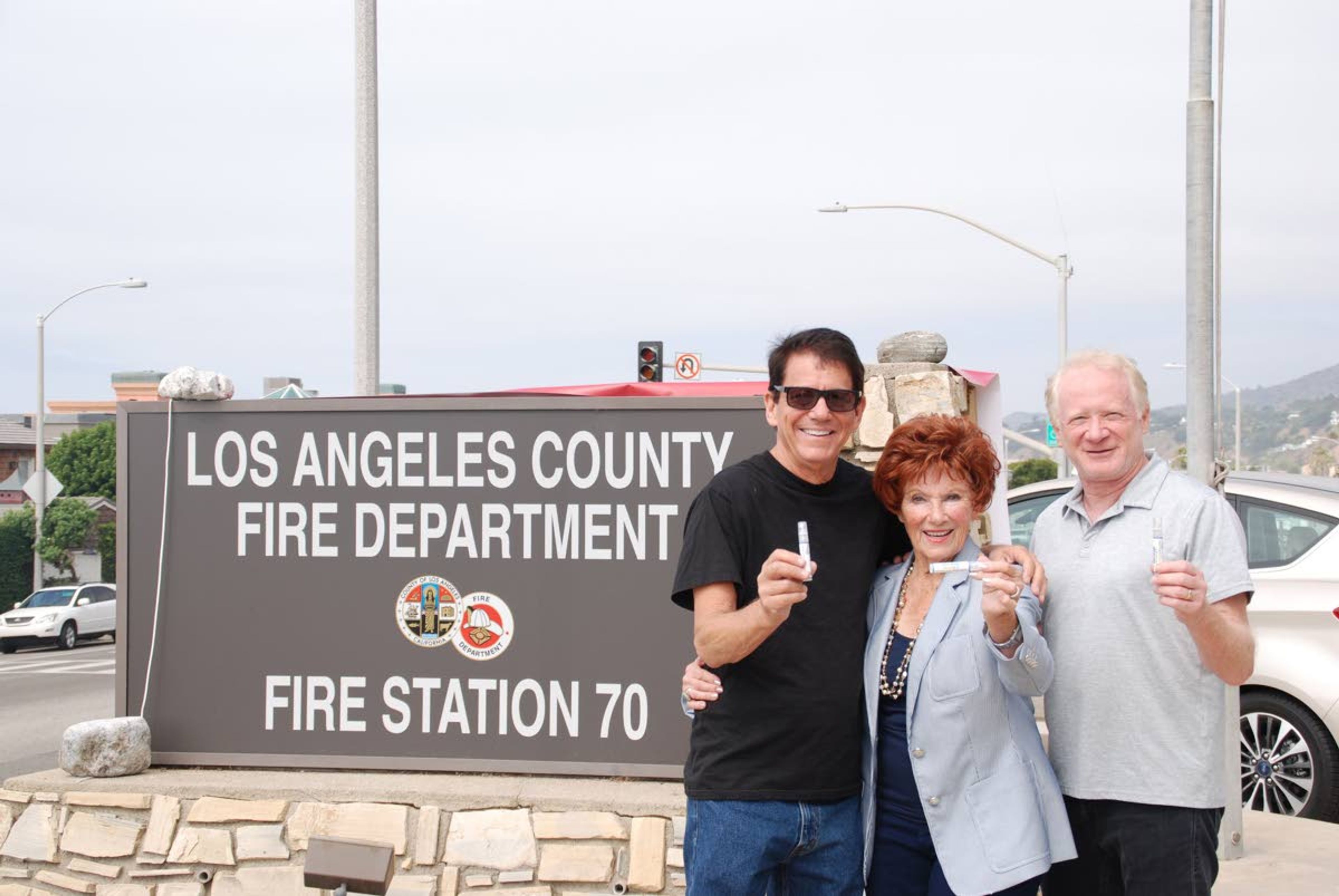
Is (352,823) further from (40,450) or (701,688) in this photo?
(40,450)

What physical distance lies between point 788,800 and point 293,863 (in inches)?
103

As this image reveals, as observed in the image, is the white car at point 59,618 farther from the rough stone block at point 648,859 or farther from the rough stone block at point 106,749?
the rough stone block at point 648,859

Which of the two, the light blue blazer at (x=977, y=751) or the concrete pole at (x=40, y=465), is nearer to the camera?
the light blue blazer at (x=977, y=751)

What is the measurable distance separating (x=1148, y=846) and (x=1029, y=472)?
156 feet

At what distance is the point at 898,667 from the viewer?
276 cm

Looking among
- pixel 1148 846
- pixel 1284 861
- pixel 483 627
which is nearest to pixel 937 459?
pixel 1148 846

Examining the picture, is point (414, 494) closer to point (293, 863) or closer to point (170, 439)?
point (170, 439)

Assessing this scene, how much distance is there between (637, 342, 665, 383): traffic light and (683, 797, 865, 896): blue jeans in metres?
14.9

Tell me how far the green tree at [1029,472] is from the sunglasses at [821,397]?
43.4m

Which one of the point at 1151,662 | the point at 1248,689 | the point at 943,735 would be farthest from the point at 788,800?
the point at 1248,689

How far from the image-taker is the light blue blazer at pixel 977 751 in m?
2.63

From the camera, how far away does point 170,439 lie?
5.06 metres

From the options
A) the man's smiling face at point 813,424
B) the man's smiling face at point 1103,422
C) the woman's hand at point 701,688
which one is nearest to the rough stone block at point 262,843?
the woman's hand at point 701,688

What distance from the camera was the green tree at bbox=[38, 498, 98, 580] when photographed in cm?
3000
